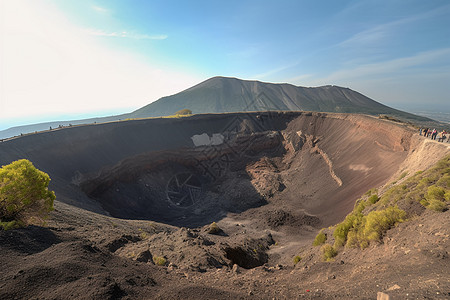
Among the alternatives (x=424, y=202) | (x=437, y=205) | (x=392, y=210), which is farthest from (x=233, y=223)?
(x=437, y=205)

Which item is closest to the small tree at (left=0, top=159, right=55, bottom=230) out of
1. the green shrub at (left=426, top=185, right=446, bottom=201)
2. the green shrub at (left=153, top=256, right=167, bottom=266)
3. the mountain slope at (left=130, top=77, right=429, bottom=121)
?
the green shrub at (left=153, top=256, right=167, bottom=266)

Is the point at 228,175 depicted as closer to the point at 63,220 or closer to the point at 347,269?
the point at 63,220

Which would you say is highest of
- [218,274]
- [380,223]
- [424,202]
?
[424,202]

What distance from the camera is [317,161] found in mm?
32031

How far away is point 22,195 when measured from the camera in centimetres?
938

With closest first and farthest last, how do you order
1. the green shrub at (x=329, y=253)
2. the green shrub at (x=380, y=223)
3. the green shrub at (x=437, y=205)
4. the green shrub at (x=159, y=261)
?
the green shrub at (x=437, y=205), the green shrub at (x=380, y=223), the green shrub at (x=159, y=261), the green shrub at (x=329, y=253)

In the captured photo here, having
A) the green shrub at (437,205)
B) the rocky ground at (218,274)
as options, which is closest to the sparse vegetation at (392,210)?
the green shrub at (437,205)

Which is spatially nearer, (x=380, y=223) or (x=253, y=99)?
(x=380, y=223)

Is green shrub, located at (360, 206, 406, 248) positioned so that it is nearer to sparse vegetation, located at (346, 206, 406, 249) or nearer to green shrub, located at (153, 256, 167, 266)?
sparse vegetation, located at (346, 206, 406, 249)

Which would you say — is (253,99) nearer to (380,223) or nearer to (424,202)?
(424,202)

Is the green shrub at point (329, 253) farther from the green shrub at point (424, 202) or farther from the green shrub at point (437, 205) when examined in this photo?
the green shrub at point (437, 205)

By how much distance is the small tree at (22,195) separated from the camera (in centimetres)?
883

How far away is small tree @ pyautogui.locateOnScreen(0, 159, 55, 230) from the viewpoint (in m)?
8.83

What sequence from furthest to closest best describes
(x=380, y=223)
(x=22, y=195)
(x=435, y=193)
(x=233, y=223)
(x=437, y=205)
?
(x=233, y=223), (x=22, y=195), (x=380, y=223), (x=435, y=193), (x=437, y=205)
